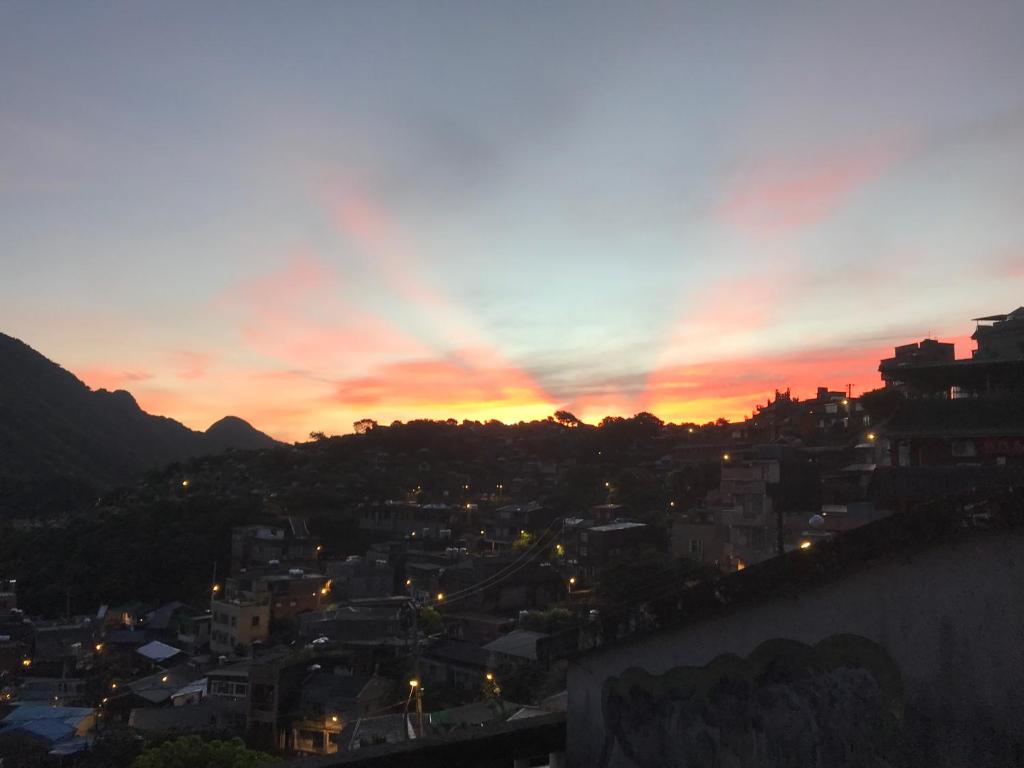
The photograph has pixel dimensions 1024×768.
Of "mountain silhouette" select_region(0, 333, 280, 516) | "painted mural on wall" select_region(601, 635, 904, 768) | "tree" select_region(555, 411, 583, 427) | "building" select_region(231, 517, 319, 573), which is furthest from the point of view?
"tree" select_region(555, 411, 583, 427)

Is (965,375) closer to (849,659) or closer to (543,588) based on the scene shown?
(543,588)

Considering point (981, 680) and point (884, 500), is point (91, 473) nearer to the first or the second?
point (884, 500)

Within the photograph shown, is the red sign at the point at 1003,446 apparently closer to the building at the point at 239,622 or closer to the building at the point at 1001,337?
the building at the point at 1001,337

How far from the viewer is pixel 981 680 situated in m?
2.32

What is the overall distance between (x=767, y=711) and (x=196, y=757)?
21.2 m

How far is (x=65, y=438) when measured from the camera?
387ft

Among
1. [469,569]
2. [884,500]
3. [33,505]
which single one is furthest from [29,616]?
[884,500]

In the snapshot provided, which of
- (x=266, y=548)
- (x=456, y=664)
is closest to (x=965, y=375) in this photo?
(x=456, y=664)

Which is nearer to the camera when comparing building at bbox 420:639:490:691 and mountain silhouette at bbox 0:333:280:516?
building at bbox 420:639:490:691

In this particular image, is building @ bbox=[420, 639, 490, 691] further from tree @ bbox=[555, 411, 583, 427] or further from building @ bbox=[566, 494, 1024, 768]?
tree @ bbox=[555, 411, 583, 427]

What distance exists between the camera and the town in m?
2.51

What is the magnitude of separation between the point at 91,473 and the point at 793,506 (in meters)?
112

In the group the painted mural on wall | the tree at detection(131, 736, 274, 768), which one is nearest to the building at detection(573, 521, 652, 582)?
the tree at detection(131, 736, 274, 768)

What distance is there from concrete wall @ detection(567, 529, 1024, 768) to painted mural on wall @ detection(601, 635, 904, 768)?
0.17ft
